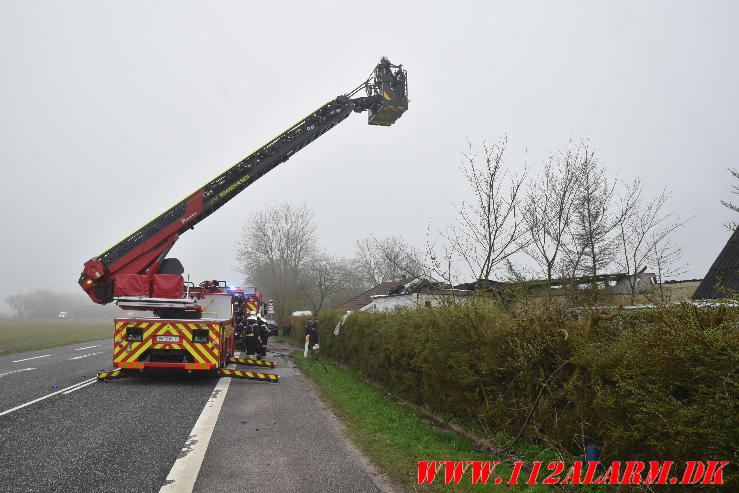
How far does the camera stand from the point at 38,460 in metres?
4.91

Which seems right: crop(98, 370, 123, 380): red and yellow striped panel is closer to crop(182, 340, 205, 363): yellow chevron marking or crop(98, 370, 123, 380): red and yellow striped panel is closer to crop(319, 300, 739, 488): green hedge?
crop(182, 340, 205, 363): yellow chevron marking

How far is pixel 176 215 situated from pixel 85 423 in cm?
576

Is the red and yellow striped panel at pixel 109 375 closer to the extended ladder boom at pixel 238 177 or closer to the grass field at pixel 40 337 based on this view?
the extended ladder boom at pixel 238 177

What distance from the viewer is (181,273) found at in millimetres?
11125

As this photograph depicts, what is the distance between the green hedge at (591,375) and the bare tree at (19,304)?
400 feet

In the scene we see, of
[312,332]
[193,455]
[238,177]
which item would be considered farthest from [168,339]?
[312,332]

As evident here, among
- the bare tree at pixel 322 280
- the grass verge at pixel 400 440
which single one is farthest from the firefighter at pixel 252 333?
the bare tree at pixel 322 280

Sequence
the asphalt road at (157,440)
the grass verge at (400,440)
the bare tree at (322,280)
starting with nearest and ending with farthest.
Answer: the asphalt road at (157,440)
the grass verge at (400,440)
the bare tree at (322,280)

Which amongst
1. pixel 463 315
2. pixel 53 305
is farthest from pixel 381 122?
pixel 53 305

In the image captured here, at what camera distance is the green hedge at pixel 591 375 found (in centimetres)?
348

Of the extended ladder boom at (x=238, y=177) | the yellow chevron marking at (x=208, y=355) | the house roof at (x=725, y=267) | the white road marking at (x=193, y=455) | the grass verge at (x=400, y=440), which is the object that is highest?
the extended ladder boom at (x=238, y=177)

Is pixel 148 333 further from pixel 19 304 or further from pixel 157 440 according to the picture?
pixel 19 304

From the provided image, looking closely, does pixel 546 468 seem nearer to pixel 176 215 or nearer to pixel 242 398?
pixel 242 398

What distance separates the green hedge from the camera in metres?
3.48
